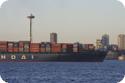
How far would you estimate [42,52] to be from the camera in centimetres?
6009

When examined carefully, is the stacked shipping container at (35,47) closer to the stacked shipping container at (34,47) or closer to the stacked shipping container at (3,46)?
the stacked shipping container at (34,47)

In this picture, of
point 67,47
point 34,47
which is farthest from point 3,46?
point 67,47

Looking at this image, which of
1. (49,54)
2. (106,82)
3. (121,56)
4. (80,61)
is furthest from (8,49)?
(121,56)

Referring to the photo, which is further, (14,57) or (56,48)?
(14,57)

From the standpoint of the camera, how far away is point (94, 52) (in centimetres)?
6362

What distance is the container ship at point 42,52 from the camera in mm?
60125

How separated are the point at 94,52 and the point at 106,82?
37504mm

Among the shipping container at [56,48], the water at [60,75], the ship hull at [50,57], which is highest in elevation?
the shipping container at [56,48]

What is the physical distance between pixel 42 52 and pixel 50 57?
131 cm

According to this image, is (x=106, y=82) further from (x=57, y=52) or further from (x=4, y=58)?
(x=4, y=58)

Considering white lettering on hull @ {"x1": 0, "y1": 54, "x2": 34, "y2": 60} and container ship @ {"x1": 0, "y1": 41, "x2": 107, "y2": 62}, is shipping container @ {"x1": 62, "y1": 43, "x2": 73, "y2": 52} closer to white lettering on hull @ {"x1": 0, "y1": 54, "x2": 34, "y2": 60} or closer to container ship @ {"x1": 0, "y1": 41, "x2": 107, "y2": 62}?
container ship @ {"x1": 0, "y1": 41, "x2": 107, "y2": 62}

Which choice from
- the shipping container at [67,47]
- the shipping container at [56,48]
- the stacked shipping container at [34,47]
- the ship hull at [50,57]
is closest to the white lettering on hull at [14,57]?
the ship hull at [50,57]

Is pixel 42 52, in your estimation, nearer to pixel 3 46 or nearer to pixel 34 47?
pixel 34 47

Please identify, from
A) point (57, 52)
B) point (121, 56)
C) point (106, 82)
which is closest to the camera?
point (106, 82)
